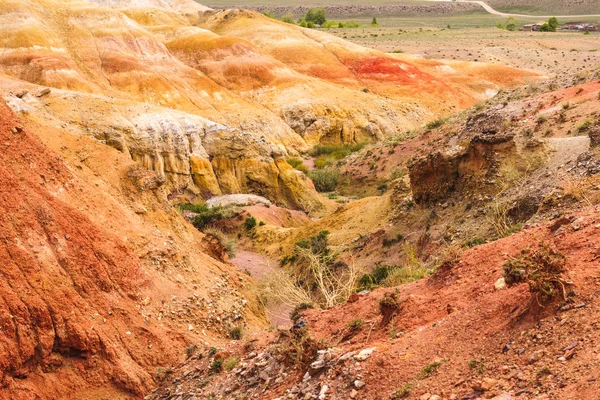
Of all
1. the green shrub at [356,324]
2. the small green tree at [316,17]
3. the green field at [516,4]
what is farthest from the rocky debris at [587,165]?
the green field at [516,4]

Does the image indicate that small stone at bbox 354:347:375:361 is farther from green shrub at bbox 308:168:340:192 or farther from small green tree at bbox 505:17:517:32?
small green tree at bbox 505:17:517:32

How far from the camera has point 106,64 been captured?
48188mm

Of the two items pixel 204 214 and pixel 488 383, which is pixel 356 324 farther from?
pixel 204 214

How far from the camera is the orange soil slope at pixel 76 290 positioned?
13.2m

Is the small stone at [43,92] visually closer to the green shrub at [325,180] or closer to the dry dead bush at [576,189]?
the green shrub at [325,180]

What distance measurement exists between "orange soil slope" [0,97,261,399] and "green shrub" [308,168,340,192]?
25143 mm

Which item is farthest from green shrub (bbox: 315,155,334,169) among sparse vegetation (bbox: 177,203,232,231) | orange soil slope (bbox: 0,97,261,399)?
orange soil slope (bbox: 0,97,261,399)

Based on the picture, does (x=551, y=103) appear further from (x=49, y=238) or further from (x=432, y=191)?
(x=49, y=238)

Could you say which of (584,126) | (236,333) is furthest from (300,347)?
(584,126)

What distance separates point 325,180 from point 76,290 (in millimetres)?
29949

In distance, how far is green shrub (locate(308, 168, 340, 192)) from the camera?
143ft

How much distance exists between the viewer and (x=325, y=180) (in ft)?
143

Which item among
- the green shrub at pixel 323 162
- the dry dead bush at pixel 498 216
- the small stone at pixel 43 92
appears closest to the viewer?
the dry dead bush at pixel 498 216

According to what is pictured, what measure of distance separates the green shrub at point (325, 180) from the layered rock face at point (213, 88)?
255cm
